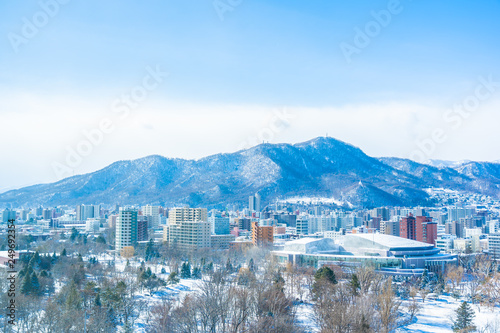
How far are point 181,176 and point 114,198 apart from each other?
23.4 metres

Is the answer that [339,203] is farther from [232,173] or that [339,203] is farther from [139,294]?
[139,294]

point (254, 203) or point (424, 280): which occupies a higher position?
point (254, 203)

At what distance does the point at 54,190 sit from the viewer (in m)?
154

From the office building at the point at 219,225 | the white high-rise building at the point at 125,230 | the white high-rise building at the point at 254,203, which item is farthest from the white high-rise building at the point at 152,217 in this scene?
the white high-rise building at the point at 254,203

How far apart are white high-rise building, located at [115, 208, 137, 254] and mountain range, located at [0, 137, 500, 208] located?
258ft

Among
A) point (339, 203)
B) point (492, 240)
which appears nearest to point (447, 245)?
point (492, 240)

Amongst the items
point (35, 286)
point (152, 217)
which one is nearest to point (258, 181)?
point (152, 217)

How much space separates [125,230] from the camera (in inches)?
2002

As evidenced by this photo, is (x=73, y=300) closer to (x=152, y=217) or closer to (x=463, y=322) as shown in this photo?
(x=463, y=322)

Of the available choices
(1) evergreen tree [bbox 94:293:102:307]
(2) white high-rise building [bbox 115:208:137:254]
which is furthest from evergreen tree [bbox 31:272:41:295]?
(2) white high-rise building [bbox 115:208:137:254]

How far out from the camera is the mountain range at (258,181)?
13875 centimetres

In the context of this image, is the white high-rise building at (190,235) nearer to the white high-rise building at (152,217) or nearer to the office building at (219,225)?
the office building at (219,225)

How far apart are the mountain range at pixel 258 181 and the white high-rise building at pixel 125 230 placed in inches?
3092

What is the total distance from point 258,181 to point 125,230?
9631 centimetres
